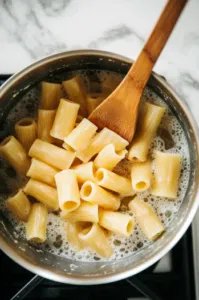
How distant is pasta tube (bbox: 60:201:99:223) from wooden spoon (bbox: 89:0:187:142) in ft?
0.47

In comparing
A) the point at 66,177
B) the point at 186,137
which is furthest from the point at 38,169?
the point at 186,137

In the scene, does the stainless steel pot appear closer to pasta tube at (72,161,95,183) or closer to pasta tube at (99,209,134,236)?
pasta tube at (99,209,134,236)

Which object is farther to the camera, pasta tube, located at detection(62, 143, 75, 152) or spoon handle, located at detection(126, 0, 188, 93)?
pasta tube, located at detection(62, 143, 75, 152)

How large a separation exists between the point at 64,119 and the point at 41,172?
4.2 inches

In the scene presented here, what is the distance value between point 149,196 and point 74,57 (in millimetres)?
298

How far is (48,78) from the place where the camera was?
38.7 inches

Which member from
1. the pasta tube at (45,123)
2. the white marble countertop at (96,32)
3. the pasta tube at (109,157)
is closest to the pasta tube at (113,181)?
the pasta tube at (109,157)

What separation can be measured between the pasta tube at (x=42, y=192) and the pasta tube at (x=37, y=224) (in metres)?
0.02

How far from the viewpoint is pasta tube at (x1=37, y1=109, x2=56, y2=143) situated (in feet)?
3.18

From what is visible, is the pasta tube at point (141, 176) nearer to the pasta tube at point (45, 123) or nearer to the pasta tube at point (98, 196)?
the pasta tube at point (98, 196)

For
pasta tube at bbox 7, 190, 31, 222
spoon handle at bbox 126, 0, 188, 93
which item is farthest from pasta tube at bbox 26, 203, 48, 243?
spoon handle at bbox 126, 0, 188, 93

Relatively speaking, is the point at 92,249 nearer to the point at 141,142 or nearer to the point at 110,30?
the point at 141,142

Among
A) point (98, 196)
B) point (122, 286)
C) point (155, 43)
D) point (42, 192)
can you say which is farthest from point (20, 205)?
point (155, 43)

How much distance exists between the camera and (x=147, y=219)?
947 millimetres
